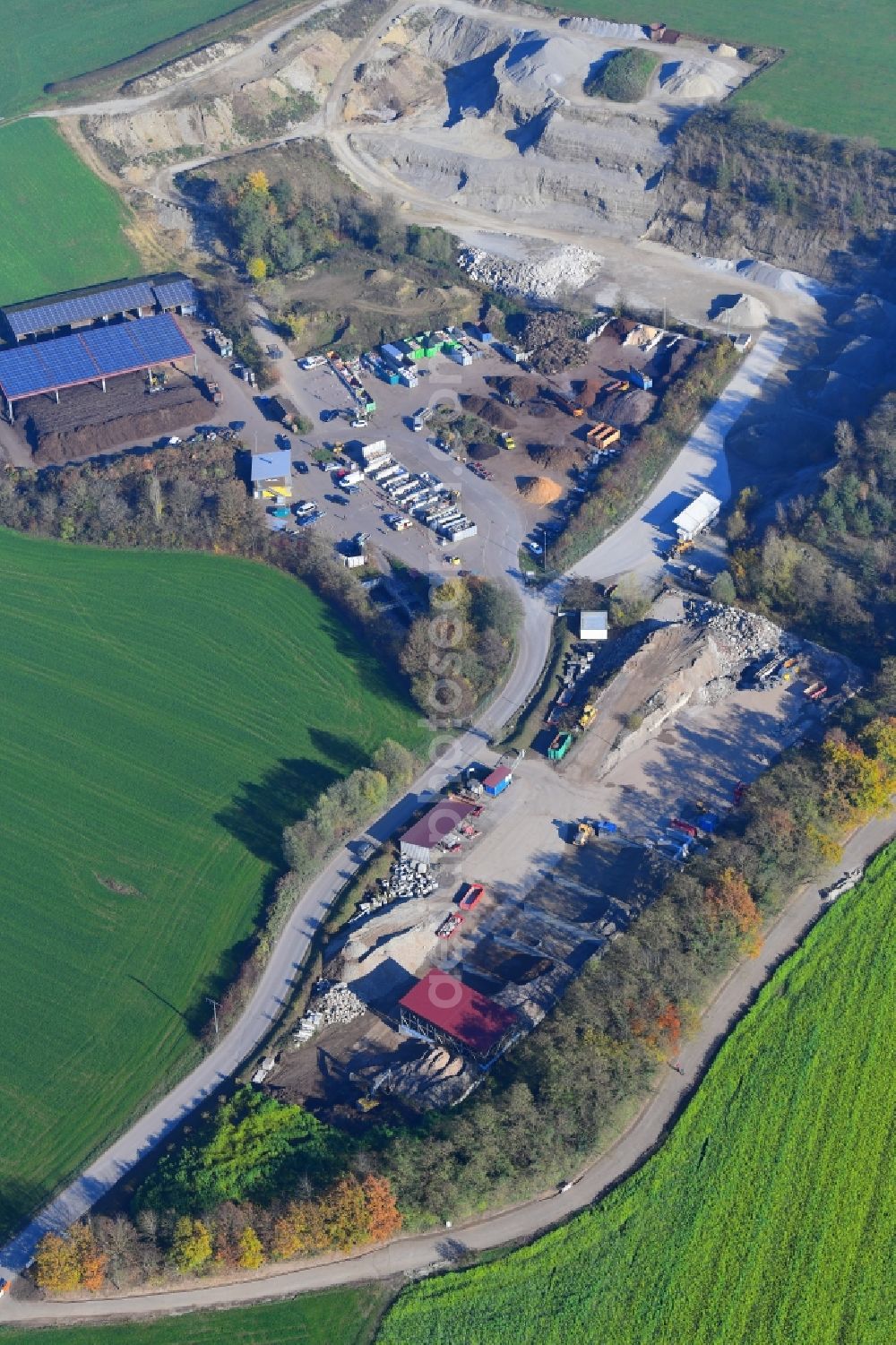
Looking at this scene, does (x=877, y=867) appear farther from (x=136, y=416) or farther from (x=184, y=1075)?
(x=136, y=416)

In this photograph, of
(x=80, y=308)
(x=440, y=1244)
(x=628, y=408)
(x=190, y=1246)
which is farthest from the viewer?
(x=80, y=308)

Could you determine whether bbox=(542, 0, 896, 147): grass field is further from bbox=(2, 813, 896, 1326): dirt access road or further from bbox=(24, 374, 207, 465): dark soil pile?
bbox=(2, 813, 896, 1326): dirt access road

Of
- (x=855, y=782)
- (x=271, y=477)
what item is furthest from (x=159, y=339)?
(x=855, y=782)

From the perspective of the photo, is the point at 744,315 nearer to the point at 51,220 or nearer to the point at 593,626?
the point at 593,626

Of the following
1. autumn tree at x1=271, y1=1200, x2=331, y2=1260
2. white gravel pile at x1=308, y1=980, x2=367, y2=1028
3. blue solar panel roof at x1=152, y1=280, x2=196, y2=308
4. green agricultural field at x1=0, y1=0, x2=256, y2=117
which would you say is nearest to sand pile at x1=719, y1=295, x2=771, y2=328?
blue solar panel roof at x1=152, y1=280, x2=196, y2=308

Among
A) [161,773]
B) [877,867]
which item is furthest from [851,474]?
[161,773]

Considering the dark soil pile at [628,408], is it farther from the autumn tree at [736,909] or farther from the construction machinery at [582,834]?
the autumn tree at [736,909]
